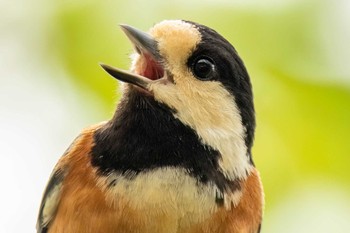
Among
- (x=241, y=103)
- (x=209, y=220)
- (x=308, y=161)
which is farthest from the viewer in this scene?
(x=308, y=161)

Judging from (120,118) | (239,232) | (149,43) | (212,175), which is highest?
(149,43)

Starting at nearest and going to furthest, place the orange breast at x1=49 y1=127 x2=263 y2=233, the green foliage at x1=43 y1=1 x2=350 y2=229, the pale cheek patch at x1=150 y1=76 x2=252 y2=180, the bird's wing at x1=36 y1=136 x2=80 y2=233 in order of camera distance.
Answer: the orange breast at x1=49 y1=127 x2=263 y2=233 < the pale cheek patch at x1=150 y1=76 x2=252 y2=180 < the bird's wing at x1=36 y1=136 x2=80 y2=233 < the green foliage at x1=43 y1=1 x2=350 y2=229

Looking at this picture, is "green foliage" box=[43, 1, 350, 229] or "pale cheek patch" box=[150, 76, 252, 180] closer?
"pale cheek patch" box=[150, 76, 252, 180]

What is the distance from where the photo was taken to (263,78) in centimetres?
436

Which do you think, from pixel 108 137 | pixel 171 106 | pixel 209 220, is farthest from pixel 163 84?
pixel 209 220

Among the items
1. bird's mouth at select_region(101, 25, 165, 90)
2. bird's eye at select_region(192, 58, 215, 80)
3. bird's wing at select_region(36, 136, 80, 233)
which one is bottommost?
bird's wing at select_region(36, 136, 80, 233)

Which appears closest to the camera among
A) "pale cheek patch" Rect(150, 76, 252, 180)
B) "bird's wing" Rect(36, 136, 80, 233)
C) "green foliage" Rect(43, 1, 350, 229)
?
"pale cheek patch" Rect(150, 76, 252, 180)

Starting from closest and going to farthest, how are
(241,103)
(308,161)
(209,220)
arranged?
(209,220) → (241,103) → (308,161)

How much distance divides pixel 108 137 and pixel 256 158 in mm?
938

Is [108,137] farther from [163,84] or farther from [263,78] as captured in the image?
[263,78]

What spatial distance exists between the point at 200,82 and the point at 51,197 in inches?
32.6

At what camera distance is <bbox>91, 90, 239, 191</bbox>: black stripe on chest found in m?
3.61

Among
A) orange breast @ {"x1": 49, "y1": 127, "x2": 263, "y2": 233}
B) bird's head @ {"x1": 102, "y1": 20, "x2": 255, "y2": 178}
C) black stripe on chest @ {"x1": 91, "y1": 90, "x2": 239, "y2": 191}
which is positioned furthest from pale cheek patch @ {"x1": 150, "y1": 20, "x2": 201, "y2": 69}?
orange breast @ {"x1": 49, "y1": 127, "x2": 263, "y2": 233}

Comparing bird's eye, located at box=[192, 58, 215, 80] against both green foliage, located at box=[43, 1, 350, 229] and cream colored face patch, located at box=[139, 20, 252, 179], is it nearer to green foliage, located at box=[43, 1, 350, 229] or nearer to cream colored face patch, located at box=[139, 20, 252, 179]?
cream colored face patch, located at box=[139, 20, 252, 179]
